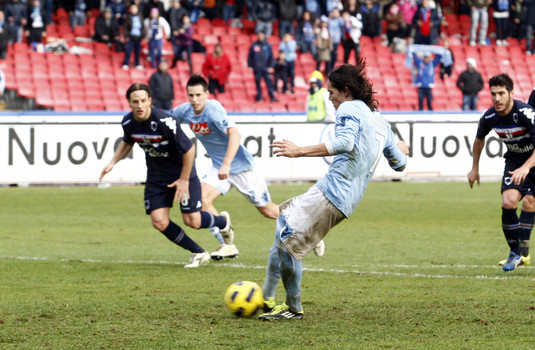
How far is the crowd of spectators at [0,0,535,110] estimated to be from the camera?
2767 cm

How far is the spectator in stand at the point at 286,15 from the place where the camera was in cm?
3023

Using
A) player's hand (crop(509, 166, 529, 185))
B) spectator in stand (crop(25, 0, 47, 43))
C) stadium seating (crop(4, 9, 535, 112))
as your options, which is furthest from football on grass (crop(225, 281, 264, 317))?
spectator in stand (crop(25, 0, 47, 43))

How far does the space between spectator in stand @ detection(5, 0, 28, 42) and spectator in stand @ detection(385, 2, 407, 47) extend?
11.7m

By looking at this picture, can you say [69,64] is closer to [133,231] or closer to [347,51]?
[347,51]

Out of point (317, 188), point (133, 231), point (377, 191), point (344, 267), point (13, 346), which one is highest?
point (317, 188)

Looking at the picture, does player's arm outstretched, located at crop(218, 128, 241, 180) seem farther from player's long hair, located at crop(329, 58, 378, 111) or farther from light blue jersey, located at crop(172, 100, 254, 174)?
player's long hair, located at crop(329, 58, 378, 111)

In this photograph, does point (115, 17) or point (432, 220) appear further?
point (115, 17)

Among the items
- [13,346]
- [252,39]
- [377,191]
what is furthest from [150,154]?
[252,39]

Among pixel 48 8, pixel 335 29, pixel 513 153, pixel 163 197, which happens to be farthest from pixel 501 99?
pixel 48 8

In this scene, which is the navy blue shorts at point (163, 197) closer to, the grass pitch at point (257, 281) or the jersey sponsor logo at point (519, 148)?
the grass pitch at point (257, 281)

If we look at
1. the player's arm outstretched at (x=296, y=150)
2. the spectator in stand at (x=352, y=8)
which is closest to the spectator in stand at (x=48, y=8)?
the spectator in stand at (x=352, y=8)

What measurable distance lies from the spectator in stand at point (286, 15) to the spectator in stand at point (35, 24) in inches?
285

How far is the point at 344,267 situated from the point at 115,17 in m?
19.4

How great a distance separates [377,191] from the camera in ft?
66.7
